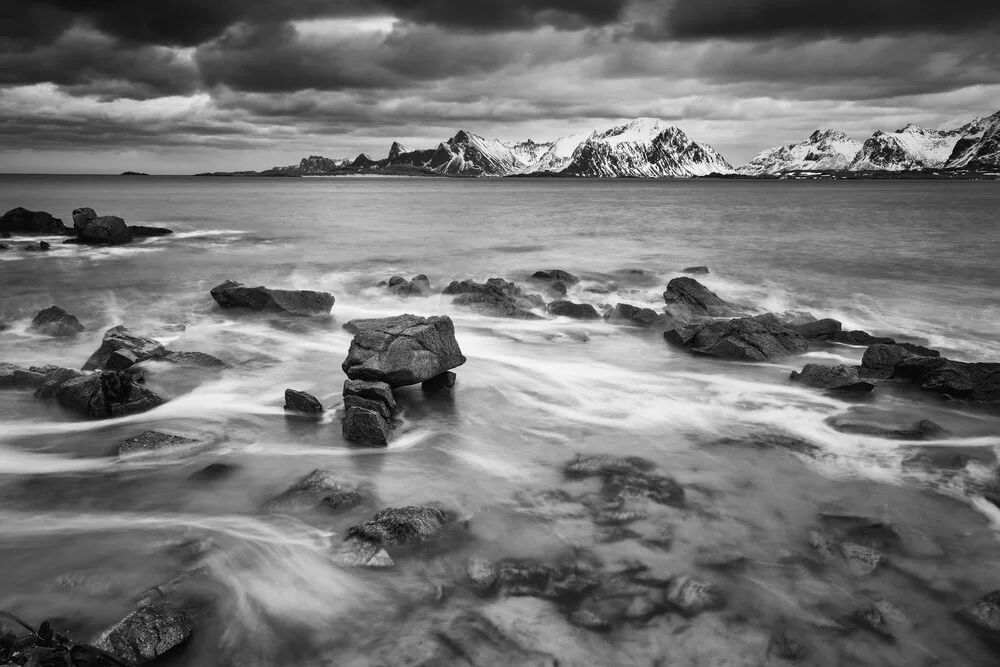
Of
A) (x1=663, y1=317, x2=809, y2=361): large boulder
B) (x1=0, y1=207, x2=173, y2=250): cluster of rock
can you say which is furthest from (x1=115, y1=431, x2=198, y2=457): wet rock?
(x1=0, y1=207, x2=173, y2=250): cluster of rock

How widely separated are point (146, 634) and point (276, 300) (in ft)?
41.3

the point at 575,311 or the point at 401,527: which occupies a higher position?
the point at 575,311

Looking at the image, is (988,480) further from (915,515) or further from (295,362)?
(295,362)

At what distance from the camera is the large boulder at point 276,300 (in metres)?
16.7

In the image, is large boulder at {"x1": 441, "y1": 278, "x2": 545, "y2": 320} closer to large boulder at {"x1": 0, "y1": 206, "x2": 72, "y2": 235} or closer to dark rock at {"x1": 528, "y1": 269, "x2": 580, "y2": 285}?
dark rock at {"x1": 528, "y1": 269, "x2": 580, "y2": 285}

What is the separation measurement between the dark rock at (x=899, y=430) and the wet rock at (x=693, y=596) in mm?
4794

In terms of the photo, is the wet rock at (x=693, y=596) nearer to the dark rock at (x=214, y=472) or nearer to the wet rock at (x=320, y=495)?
the wet rock at (x=320, y=495)

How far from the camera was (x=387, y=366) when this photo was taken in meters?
9.94

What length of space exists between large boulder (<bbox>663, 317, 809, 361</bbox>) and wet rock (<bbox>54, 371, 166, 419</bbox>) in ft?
33.7

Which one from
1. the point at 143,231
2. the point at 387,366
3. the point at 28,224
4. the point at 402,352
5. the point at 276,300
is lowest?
the point at 276,300

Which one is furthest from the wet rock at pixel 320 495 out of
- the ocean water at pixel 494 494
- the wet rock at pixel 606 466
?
the wet rock at pixel 606 466

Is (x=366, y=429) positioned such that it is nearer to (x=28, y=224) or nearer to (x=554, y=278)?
(x=554, y=278)

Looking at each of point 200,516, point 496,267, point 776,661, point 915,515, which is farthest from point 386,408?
point 496,267

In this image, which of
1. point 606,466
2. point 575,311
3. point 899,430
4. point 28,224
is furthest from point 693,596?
point 28,224
